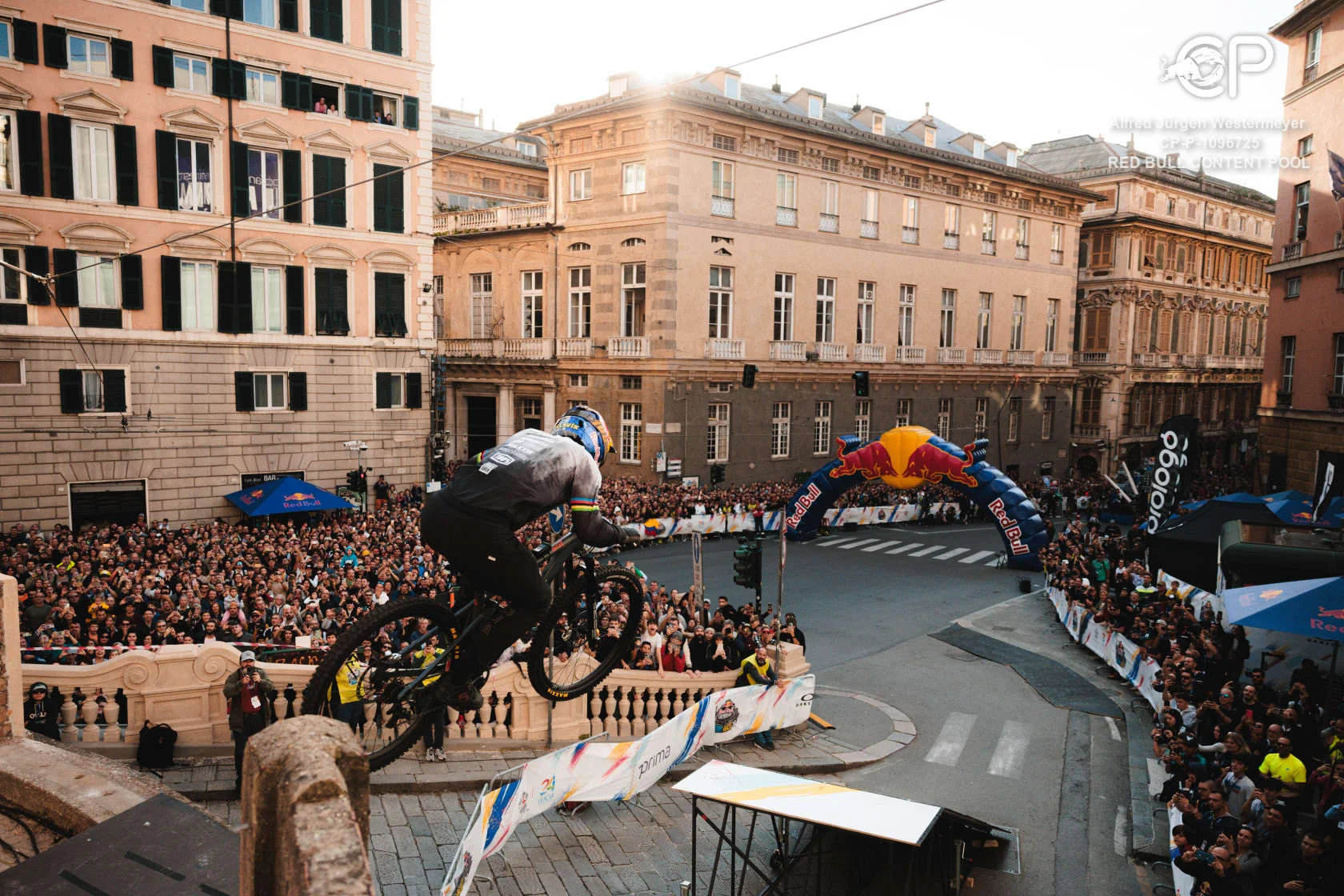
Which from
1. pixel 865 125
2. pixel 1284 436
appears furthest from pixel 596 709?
pixel 865 125

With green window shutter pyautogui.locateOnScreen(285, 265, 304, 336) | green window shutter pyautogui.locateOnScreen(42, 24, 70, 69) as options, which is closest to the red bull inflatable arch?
green window shutter pyautogui.locateOnScreen(285, 265, 304, 336)

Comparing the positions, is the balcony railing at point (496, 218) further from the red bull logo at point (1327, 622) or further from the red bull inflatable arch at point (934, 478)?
the red bull logo at point (1327, 622)

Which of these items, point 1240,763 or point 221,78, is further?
point 221,78

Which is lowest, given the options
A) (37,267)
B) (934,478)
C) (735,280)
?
(934,478)

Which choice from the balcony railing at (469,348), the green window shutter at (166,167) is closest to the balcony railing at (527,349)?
the balcony railing at (469,348)

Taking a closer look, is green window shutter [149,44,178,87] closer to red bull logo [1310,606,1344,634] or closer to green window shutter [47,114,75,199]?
green window shutter [47,114,75,199]

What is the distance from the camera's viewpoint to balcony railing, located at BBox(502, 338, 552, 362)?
134 feet

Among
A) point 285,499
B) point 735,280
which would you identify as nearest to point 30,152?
point 285,499

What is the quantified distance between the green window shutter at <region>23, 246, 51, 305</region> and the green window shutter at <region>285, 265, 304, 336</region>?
20.4 ft

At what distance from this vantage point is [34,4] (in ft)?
79.9

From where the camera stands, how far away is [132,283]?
26.3 m

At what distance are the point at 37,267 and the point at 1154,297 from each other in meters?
58.3

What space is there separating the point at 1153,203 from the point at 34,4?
57.7 m

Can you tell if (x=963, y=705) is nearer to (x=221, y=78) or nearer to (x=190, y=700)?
(x=190, y=700)
